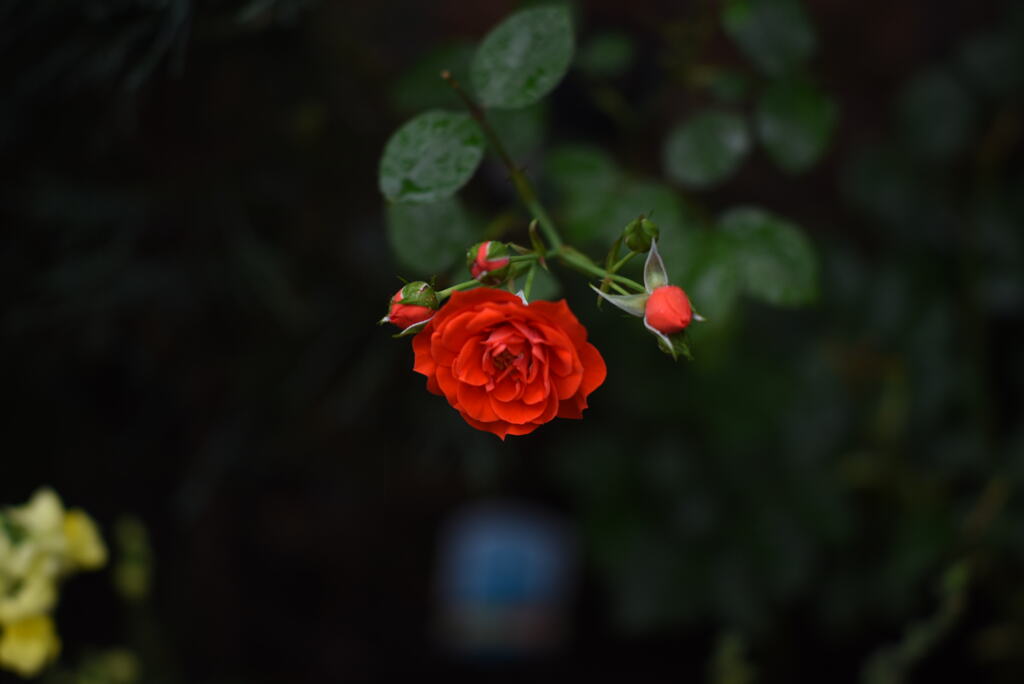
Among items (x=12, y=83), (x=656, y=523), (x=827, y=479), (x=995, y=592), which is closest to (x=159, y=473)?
(x=12, y=83)

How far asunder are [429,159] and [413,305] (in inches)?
6.2

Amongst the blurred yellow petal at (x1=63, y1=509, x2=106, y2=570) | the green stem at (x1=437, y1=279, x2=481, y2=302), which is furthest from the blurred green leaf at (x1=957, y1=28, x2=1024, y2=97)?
the blurred yellow petal at (x1=63, y1=509, x2=106, y2=570)

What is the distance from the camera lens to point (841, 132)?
1612 mm

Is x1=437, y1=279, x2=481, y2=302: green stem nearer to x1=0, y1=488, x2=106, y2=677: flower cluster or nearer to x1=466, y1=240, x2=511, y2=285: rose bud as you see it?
x1=466, y1=240, x2=511, y2=285: rose bud

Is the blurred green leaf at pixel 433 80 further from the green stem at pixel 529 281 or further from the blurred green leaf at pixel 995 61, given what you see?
the blurred green leaf at pixel 995 61

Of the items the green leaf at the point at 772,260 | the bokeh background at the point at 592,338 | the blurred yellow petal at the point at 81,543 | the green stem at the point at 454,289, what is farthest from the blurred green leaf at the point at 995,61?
the blurred yellow petal at the point at 81,543

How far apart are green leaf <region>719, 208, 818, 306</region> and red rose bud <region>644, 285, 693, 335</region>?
263 mm

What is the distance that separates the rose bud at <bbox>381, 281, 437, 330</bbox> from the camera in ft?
1.68

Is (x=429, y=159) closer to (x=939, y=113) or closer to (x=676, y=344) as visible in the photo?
(x=676, y=344)

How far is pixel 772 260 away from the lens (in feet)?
2.47

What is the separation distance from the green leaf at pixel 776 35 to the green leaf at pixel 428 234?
1.10 feet

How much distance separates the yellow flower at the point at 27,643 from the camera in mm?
716

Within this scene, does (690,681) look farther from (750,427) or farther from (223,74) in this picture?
(223,74)

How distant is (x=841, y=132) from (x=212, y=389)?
122 cm
